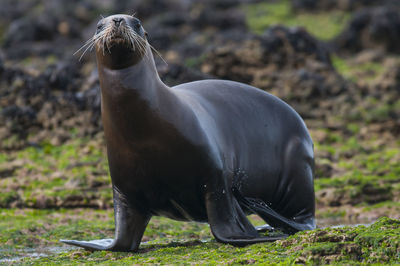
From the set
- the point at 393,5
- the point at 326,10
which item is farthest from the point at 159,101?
the point at 326,10

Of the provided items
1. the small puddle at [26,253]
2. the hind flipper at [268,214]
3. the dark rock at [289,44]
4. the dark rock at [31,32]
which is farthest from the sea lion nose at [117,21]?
the dark rock at [31,32]

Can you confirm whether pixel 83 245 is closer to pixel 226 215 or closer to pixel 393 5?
pixel 226 215

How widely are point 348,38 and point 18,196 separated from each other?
64.5 ft

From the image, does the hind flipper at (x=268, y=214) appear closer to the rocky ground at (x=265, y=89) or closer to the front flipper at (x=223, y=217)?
the front flipper at (x=223, y=217)

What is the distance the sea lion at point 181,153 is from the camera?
537 cm

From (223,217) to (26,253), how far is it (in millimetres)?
2152

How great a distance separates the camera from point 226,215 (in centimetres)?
558

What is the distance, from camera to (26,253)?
657cm

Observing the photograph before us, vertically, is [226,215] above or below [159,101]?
below

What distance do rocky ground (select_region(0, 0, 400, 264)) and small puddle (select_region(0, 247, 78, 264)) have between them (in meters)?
0.06

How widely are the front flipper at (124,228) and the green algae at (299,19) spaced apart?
24.7m

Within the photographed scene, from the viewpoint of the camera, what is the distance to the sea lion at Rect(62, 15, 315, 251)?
5.37 meters

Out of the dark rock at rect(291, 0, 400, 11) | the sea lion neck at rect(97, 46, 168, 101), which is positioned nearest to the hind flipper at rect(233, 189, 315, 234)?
the sea lion neck at rect(97, 46, 168, 101)

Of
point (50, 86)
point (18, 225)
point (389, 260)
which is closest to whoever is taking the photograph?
point (389, 260)
